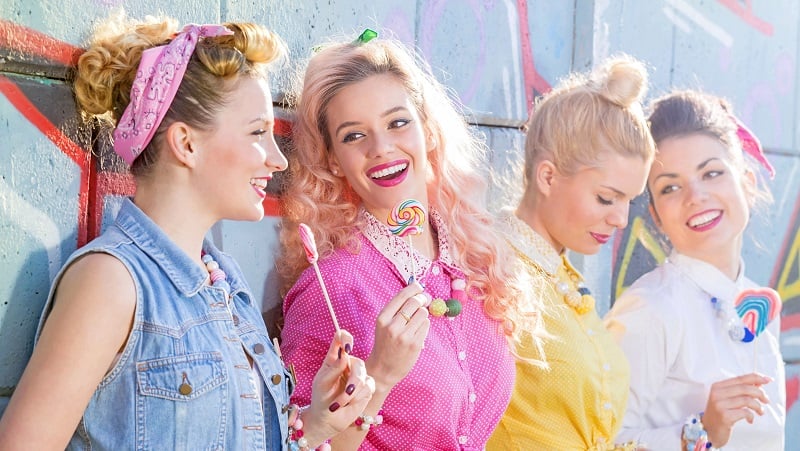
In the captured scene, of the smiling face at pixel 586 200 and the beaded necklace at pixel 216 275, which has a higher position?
the smiling face at pixel 586 200

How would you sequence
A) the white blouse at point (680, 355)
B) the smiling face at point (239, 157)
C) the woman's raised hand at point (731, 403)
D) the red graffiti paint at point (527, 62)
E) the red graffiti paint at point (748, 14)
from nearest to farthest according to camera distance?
the smiling face at point (239, 157), the woman's raised hand at point (731, 403), the white blouse at point (680, 355), the red graffiti paint at point (527, 62), the red graffiti paint at point (748, 14)

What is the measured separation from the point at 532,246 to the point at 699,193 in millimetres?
913

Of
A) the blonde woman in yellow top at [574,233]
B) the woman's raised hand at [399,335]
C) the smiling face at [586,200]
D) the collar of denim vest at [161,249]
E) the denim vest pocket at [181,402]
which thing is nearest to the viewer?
the denim vest pocket at [181,402]

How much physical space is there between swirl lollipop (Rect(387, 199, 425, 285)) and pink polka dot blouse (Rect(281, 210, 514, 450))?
0.46 feet

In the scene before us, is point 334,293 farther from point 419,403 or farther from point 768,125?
point 768,125

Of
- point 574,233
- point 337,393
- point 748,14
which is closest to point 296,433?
point 337,393

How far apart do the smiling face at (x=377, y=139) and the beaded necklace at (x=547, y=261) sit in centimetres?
62

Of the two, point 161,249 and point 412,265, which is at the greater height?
point 412,265

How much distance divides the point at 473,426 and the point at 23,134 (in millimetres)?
1499

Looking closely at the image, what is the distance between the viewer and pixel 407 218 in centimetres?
308

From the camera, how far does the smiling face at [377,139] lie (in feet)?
10.3

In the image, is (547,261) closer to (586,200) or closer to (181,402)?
(586,200)

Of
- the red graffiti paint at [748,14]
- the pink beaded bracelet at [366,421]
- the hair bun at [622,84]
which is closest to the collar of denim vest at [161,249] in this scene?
the pink beaded bracelet at [366,421]

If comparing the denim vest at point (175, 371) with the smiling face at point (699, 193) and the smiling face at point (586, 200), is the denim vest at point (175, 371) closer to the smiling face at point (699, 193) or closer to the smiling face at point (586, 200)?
the smiling face at point (586, 200)
